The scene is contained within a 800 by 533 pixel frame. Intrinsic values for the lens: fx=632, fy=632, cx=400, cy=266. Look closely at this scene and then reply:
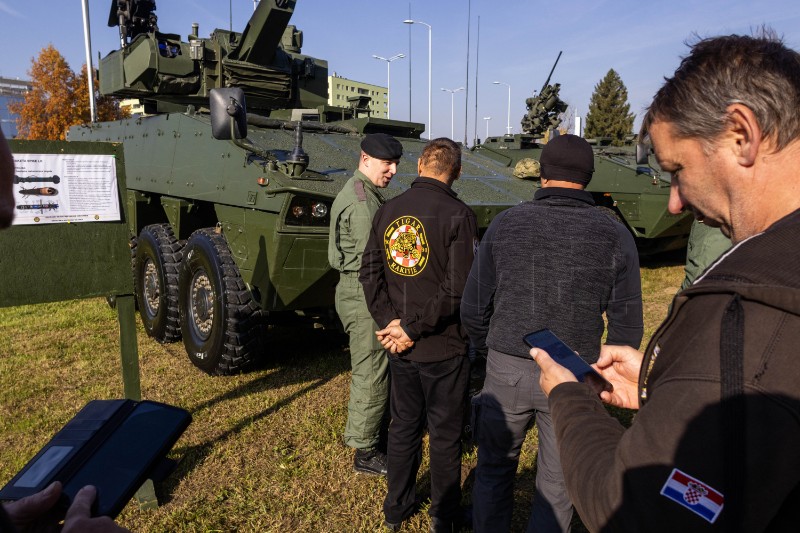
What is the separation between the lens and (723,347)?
883mm

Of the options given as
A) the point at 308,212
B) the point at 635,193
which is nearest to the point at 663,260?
the point at 635,193

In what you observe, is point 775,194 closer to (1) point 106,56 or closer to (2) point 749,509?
(2) point 749,509

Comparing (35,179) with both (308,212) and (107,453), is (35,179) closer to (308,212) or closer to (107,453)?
(308,212)

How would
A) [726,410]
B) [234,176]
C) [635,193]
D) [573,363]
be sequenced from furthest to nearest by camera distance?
1. [635,193]
2. [234,176]
3. [573,363]
4. [726,410]

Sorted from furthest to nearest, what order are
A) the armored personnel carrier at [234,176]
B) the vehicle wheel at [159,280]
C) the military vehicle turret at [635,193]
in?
the military vehicle turret at [635,193]
the vehicle wheel at [159,280]
the armored personnel carrier at [234,176]

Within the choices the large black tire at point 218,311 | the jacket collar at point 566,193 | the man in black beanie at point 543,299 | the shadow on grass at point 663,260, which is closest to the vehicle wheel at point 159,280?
the large black tire at point 218,311

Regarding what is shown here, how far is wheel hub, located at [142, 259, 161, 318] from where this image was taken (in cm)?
608

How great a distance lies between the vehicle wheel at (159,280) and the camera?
5.64 m

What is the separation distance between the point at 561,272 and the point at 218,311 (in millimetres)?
3113

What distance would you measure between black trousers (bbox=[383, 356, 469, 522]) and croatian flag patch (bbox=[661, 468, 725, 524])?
6.59 ft

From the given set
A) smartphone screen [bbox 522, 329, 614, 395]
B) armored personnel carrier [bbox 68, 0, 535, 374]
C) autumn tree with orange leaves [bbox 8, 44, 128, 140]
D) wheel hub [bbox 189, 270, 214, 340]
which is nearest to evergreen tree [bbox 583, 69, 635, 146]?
autumn tree with orange leaves [bbox 8, 44, 128, 140]

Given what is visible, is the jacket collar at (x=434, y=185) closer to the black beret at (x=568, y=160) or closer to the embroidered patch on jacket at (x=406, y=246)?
the embroidered patch on jacket at (x=406, y=246)

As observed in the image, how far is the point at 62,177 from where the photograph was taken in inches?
122

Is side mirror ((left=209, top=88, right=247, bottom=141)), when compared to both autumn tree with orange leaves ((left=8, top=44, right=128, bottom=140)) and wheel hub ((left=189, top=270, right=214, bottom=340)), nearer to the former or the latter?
wheel hub ((left=189, top=270, right=214, bottom=340))
